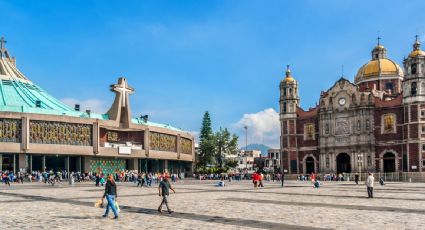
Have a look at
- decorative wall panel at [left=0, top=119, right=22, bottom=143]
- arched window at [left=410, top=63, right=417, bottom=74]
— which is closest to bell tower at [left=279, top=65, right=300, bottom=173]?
arched window at [left=410, top=63, right=417, bottom=74]

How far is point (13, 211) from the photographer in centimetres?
1978

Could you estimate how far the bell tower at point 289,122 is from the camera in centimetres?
A: 8900

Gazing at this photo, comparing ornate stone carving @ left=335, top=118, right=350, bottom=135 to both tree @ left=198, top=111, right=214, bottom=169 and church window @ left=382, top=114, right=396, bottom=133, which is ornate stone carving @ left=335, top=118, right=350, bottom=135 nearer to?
church window @ left=382, top=114, right=396, bottom=133

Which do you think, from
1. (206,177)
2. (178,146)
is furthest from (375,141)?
(178,146)

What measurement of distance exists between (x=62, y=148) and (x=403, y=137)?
5193 centimetres

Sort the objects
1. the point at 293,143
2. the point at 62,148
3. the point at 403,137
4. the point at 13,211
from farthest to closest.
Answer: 1. the point at 293,143
2. the point at 403,137
3. the point at 62,148
4. the point at 13,211

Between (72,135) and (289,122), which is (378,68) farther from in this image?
(72,135)

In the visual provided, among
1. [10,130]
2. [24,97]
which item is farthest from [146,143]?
[10,130]

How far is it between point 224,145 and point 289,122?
19505 mm

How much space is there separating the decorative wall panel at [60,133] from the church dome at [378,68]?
53.5 metres

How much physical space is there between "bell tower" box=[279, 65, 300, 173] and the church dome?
44.4 ft

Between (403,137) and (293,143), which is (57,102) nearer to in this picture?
(293,143)

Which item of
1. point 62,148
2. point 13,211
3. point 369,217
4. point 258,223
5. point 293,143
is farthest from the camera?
point 293,143

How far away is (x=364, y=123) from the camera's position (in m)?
79.9
